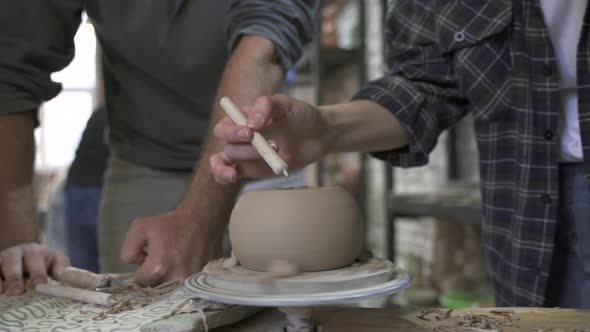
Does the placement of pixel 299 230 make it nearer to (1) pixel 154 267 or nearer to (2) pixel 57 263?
(1) pixel 154 267

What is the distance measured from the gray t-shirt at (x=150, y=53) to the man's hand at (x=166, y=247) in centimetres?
35

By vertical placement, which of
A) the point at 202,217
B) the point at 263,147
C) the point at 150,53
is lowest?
the point at 202,217

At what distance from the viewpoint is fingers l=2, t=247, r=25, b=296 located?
2.99 ft

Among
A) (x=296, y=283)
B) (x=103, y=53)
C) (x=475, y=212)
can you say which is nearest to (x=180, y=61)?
(x=103, y=53)

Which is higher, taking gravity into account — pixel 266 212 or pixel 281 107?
pixel 281 107

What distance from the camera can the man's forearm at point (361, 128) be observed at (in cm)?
101

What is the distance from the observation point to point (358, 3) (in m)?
2.88

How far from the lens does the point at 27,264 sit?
3.26 feet

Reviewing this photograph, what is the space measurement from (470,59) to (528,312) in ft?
1.60

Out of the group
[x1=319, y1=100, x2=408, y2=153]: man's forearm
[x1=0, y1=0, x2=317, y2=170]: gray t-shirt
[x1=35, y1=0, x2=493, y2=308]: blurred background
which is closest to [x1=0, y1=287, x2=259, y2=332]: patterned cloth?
[x1=319, y1=100, x2=408, y2=153]: man's forearm

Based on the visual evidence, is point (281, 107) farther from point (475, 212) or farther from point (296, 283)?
point (475, 212)

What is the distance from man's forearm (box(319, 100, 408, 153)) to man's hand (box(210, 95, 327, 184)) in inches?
1.0

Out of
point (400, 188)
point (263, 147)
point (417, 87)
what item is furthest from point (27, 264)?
point (400, 188)

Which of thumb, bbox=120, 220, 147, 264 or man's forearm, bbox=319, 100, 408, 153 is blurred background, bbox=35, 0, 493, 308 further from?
thumb, bbox=120, 220, 147, 264
